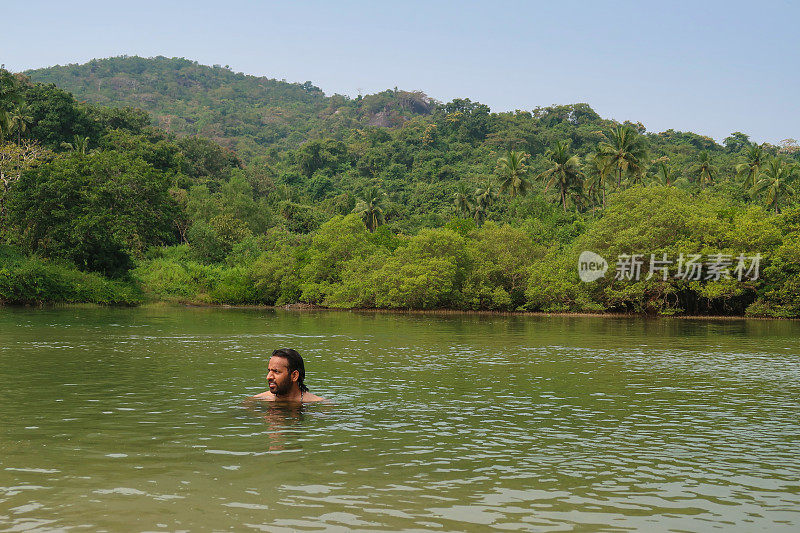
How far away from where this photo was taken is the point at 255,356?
87.6 ft

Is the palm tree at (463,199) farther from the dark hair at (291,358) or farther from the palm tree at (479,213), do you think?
the dark hair at (291,358)

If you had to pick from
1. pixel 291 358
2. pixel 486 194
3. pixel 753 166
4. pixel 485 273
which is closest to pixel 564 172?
pixel 486 194

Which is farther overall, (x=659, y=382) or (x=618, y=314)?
(x=618, y=314)

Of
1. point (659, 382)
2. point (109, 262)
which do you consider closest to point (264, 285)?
point (109, 262)

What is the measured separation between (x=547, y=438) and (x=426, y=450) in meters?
2.43

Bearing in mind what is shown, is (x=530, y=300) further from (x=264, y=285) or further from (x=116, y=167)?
(x=116, y=167)

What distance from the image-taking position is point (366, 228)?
3501 inches

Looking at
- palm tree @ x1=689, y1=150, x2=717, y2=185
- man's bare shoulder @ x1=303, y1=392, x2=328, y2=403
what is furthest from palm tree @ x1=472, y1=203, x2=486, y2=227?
man's bare shoulder @ x1=303, y1=392, x2=328, y2=403

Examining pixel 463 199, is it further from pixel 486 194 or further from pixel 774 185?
pixel 774 185

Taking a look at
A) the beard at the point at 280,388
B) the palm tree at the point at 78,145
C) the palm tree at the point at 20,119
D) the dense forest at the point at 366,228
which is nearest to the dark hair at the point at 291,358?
the beard at the point at 280,388

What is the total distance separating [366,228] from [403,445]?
77.6 m

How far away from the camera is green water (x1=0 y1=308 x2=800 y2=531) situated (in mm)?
8242

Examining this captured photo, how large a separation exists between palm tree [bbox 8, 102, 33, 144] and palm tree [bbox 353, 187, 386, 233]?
42323 millimetres

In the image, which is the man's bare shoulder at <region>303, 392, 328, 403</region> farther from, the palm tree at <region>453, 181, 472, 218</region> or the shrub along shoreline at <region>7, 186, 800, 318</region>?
the palm tree at <region>453, 181, 472, 218</region>
